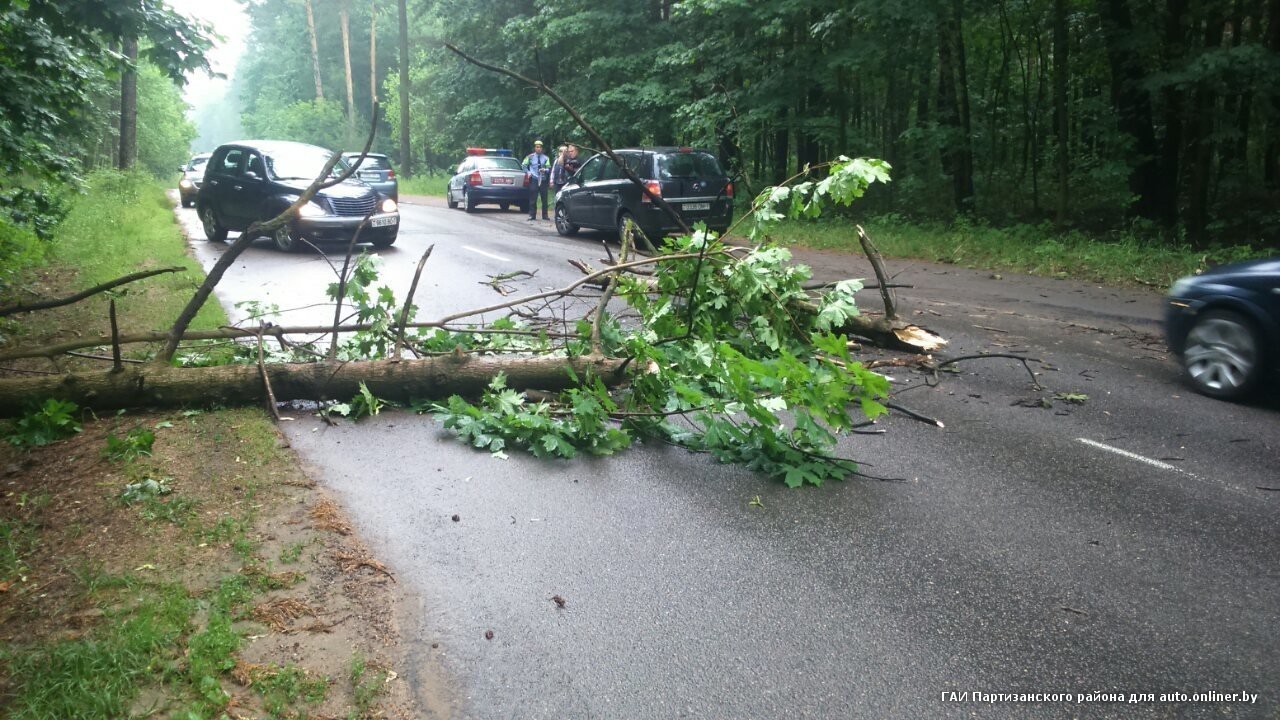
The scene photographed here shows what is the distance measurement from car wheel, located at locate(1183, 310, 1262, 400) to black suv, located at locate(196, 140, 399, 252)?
12792 millimetres

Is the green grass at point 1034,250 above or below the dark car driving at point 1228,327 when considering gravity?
above

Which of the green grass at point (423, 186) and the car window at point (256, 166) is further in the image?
the green grass at point (423, 186)

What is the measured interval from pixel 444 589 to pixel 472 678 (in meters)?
0.79

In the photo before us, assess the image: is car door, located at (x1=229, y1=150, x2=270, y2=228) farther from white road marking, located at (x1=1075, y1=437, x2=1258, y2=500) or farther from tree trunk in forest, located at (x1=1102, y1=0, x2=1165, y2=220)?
tree trunk in forest, located at (x1=1102, y1=0, x2=1165, y2=220)

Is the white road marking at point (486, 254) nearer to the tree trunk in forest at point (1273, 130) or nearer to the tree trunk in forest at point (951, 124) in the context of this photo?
the tree trunk in forest at point (951, 124)

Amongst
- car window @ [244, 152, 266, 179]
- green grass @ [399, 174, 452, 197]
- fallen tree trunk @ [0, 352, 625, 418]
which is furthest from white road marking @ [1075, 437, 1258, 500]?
green grass @ [399, 174, 452, 197]

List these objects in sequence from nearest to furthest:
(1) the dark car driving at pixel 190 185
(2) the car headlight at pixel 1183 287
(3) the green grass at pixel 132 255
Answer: (2) the car headlight at pixel 1183 287 < (3) the green grass at pixel 132 255 < (1) the dark car driving at pixel 190 185

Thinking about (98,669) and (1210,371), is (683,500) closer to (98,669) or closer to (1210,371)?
(98,669)

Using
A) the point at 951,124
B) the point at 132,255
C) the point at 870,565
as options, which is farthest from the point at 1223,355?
the point at 132,255

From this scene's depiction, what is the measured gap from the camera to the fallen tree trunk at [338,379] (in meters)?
6.74

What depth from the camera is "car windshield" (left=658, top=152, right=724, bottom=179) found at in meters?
17.5

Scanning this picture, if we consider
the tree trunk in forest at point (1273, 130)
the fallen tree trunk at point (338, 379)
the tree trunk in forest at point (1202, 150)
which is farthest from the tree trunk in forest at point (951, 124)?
the fallen tree trunk at point (338, 379)

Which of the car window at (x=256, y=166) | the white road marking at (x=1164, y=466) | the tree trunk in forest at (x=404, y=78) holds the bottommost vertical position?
the white road marking at (x=1164, y=466)

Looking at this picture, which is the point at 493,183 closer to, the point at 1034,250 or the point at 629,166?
the point at 629,166
